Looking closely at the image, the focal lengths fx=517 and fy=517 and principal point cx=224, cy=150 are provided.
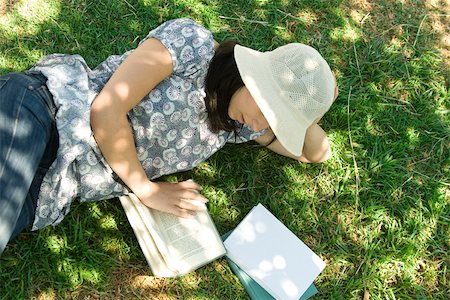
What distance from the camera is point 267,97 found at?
7.62 ft

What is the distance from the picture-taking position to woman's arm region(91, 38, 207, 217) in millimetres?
2459

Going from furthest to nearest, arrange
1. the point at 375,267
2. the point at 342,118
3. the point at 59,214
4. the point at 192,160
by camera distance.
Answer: the point at 342,118 < the point at 375,267 < the point at 192,160 < the point at 59,214

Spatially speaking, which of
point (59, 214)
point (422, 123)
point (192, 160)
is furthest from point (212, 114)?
point (422, 123)

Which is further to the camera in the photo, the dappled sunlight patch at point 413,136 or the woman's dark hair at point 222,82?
the dappled sunlight patch at point 413,136

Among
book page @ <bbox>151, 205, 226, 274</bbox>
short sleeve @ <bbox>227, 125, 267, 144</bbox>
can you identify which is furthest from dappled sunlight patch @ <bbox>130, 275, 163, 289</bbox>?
short sleeve @ <bbox>227, 125, 267, 144</bbox>

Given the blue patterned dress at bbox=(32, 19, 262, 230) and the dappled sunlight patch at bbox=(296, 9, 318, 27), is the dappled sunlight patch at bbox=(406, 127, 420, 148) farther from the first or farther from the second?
the blue patterned dress at bbox=(32, 19, 262, 230)

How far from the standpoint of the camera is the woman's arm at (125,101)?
2459mm

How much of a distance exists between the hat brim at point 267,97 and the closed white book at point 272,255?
0.78 metres

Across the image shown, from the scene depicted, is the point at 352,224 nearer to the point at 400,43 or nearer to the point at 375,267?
the point at 375,267

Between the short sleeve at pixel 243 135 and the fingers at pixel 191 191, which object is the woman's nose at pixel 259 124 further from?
the fingers at pixel 191 191

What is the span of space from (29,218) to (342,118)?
6.74ft

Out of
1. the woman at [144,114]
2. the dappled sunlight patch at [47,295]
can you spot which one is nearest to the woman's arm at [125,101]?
the woman at [144,114]

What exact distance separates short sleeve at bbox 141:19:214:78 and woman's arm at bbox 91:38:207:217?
4 centimetres

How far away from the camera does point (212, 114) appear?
8.88 ft
